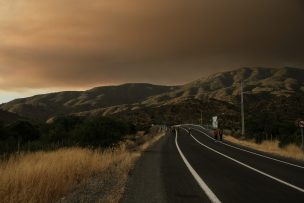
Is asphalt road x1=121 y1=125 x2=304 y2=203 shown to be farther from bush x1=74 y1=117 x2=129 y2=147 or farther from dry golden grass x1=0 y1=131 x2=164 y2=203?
bush x1=74 y1=117 x2=129 y2=147

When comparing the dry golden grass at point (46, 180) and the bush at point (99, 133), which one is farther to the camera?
the bush at point (99, 133)

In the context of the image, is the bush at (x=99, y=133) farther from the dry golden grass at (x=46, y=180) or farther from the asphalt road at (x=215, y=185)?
the dry golden grass at (x=46, y=180)

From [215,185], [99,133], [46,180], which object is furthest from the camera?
[99,133]

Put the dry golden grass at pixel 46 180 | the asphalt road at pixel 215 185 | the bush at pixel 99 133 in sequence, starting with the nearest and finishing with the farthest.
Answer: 1. the dry golden grass at pixel 46 180
2. the asphalt road at pixel 215 185
3. the bush at pixel 99 133

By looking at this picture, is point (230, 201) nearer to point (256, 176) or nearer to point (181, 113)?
point (256, 176)

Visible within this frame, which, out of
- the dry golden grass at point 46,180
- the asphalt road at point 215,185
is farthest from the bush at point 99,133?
the dry golden grass at point 46,180

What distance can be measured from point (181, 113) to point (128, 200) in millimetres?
160930

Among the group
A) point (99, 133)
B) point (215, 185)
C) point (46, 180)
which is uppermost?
point (99, 133)

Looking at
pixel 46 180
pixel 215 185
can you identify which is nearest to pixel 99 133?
pixel 215 185

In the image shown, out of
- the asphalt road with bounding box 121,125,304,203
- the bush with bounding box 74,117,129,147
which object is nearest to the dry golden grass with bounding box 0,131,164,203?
the asphalt road with bounding box 121,125,304,203

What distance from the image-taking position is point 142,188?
11.2m

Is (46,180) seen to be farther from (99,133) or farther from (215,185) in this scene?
(99,133)

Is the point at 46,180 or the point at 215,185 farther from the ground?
the point at 46,180

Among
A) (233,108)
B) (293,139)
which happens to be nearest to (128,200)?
(293,139)
